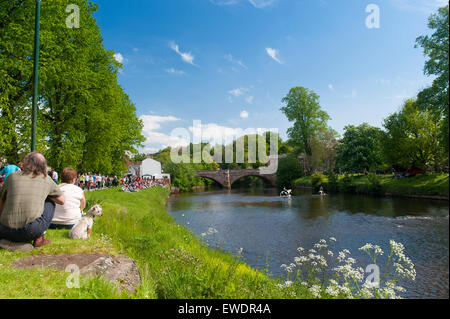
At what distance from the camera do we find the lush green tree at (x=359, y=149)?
42.5m

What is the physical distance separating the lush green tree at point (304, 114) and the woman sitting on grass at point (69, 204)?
48.8m

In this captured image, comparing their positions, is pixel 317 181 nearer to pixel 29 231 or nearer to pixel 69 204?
pixel 69 204

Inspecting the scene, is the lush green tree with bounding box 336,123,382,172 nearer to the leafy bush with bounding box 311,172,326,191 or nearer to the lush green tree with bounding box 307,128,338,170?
the leafy bush with bounding box 311,172,326,191

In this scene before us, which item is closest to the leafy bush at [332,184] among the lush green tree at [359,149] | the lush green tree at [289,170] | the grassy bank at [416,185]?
the lush green tree at [359,149]

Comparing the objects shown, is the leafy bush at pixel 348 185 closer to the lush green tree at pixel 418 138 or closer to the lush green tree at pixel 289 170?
the lush green tree at pixel 418 138

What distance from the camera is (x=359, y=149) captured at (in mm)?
43344

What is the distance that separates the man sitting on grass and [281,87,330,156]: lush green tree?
164 ft

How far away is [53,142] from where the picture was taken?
16.9 m

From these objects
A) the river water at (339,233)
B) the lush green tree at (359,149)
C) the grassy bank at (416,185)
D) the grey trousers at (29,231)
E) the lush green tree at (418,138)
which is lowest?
the river water at (339,233)

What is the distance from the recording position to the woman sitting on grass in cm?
649

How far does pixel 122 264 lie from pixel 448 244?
17.0 feet

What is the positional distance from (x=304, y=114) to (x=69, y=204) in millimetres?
49488

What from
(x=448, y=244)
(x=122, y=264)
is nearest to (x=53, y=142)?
(x=122, y=264)

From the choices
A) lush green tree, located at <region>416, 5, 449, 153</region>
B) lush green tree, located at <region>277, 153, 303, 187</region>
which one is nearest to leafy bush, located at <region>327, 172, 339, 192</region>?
lush green tree, located at <region>277, 153, 303, 187</region>
